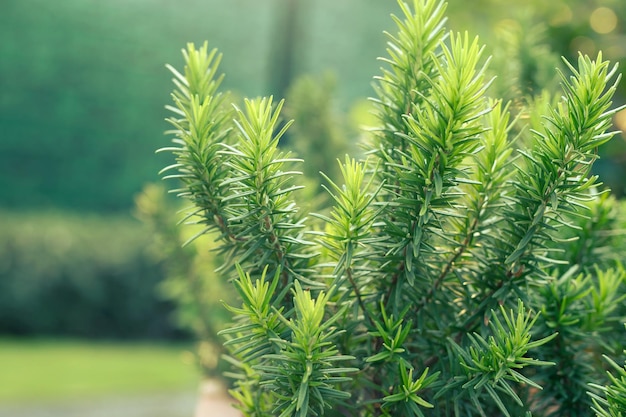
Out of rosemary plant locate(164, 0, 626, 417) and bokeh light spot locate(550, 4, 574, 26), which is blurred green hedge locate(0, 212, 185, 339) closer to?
bokeh light spot locate(550, 4, 574, 26)

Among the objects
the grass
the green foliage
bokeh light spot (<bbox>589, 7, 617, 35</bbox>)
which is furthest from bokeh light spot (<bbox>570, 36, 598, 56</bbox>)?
the grass

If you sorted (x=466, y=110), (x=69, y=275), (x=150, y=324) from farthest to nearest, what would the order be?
Answer: (x=150, y=324) → (x=69, y=275) → (x=466, y=110)

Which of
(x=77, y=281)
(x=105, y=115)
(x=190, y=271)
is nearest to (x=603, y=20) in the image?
(x=190, y=271)

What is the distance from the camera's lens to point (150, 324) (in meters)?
7.48

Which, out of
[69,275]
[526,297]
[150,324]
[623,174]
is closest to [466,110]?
[526,297]

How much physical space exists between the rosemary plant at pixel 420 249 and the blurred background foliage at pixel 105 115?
11.4 feet

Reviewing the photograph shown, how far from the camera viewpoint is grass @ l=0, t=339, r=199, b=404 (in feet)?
17.2

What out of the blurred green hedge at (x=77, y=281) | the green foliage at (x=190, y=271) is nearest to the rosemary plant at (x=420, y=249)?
the green foliage at (x=190, y=271)

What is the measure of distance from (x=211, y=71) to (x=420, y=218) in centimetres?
32

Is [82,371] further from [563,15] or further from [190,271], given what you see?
[563,15]

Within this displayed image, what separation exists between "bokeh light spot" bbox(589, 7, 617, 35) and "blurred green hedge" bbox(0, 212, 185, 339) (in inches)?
220

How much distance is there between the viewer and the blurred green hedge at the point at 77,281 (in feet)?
21.9

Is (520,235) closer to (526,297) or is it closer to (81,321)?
(526,297)

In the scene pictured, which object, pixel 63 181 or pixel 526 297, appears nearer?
pixel 526 297
